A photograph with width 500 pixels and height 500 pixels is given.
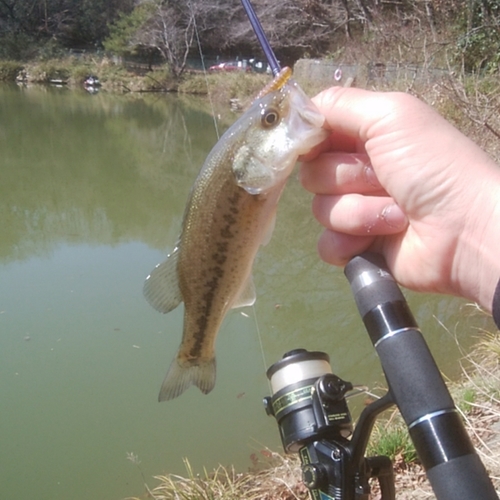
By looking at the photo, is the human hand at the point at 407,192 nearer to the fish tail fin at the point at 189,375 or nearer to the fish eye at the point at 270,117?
the fish eye at the point at 270,117

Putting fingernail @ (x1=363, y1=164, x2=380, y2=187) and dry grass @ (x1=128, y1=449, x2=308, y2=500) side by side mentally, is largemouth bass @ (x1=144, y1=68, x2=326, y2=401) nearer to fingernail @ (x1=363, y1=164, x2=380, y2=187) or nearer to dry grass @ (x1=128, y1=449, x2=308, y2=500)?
fingernail @ (x1=363, y1=164, x2=380, y2=187)

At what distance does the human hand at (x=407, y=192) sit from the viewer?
1369mm

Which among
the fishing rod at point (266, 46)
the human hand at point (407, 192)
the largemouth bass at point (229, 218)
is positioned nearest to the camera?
the human hand at point (407, 192)

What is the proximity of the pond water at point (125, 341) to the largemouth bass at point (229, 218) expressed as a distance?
259 cm

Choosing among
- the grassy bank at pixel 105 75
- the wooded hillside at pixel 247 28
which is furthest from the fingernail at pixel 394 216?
the grassy bank at pixel 105 75

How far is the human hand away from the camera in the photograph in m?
1.37

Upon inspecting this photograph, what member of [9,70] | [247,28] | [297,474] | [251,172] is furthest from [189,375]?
[9,70]

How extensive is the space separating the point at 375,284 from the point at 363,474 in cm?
58

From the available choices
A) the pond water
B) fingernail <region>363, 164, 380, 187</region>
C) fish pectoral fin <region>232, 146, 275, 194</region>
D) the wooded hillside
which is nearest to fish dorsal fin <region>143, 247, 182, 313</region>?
fish pectoral fin <region>232, 146, 275, 194</region>

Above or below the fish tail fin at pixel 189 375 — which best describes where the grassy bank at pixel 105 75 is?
above

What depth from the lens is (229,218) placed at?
5.29 ft

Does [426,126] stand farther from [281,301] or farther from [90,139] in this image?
[90,139]

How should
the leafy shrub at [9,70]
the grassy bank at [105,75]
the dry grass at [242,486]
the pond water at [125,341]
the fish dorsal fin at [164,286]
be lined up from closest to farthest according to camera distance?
the fish dorsal fin at [164,286] → the dry grass at [242,486] → the pond water at [125,341] → the grassy bank at [105,75] → the leafy shrub at [9,70]

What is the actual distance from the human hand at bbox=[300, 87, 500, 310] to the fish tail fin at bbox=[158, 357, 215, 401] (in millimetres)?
564
